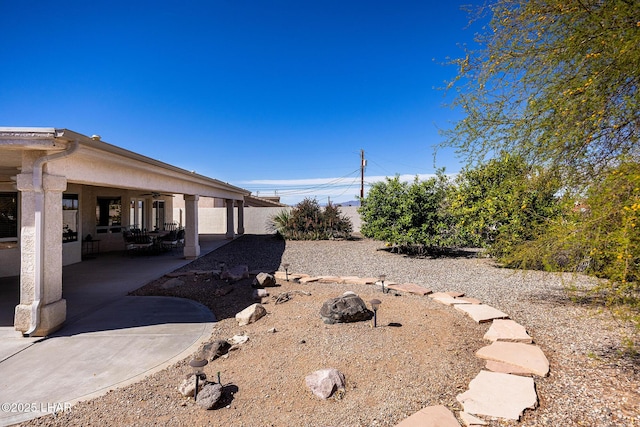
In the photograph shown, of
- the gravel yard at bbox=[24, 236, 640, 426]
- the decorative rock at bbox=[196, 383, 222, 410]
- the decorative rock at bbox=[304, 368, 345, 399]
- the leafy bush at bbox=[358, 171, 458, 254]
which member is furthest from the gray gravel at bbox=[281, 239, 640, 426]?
the decorative rock at bbox=[196, 383, 222, 410]

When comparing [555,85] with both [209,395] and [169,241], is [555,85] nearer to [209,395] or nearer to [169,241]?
[209,395]

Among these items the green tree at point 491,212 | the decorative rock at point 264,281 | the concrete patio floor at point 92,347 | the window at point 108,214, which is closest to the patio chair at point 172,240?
the window at point 108,214

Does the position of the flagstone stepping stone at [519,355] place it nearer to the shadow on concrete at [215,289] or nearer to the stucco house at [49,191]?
the shadow on concrete at [215,289]

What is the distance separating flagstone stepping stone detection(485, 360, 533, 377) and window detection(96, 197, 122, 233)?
13627 mm

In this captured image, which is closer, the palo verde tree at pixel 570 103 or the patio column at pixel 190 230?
the palo verde tree at pixel 570 103

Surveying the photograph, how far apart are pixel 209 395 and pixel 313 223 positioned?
43.6ft

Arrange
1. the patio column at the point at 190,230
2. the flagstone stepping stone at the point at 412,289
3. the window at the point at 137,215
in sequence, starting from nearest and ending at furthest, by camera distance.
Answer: the flagstone stepping stone at the point at 412,289 < the patio column at the point at 190,230 < the window at the point at 137,215

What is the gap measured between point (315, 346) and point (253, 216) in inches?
771

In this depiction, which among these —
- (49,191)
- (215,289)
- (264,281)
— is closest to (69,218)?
(215,289)

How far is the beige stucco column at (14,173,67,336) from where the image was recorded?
416 centimetres

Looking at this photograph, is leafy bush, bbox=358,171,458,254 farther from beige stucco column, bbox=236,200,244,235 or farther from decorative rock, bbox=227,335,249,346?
beige stucco column, bbox=236,200,244,235

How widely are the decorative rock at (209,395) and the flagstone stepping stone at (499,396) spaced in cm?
198

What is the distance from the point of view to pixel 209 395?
2.65 m

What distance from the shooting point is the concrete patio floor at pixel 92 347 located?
9.53 ft
